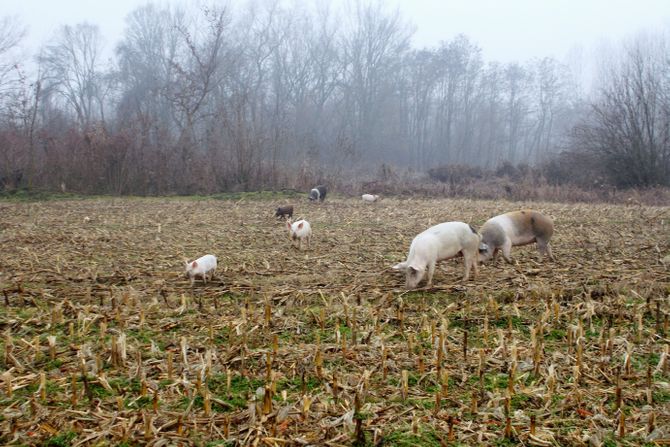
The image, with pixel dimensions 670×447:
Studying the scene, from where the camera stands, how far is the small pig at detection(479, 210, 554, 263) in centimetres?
789

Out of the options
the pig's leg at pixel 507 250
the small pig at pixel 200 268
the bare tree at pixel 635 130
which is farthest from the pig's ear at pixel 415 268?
the bare tree at pixel 635 130

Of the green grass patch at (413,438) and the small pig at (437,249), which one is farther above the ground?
the small pig at (437,249)

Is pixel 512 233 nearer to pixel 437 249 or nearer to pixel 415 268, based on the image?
pixel 437 249

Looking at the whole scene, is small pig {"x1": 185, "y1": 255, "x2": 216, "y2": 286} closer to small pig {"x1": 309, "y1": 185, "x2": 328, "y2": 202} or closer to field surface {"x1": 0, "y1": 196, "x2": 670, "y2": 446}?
field surface {"x1": 0, "y1": 196, "x2": 670, "y2": 446}

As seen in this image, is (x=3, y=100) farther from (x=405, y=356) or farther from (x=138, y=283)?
(x=405, y=356)

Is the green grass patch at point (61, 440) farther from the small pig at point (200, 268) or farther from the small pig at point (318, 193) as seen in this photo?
the small pig at point (318, 193)

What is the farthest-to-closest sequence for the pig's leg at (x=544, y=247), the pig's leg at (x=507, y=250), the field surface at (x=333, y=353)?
the pig's leg at (x=544, y=247), the pig's leg at (x=507, y=250), the field surface at (x=333, y=353)

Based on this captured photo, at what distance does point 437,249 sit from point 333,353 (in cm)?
283

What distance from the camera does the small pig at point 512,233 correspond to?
25.9 feet

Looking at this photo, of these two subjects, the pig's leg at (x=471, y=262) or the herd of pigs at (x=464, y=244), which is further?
the pig's leg at (x=471, y=262)

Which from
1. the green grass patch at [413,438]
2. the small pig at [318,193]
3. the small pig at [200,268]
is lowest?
the green grass patch at [413,438]

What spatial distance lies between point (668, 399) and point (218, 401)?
112 inches

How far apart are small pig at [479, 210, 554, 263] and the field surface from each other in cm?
27

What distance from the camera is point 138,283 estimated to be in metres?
6.68
